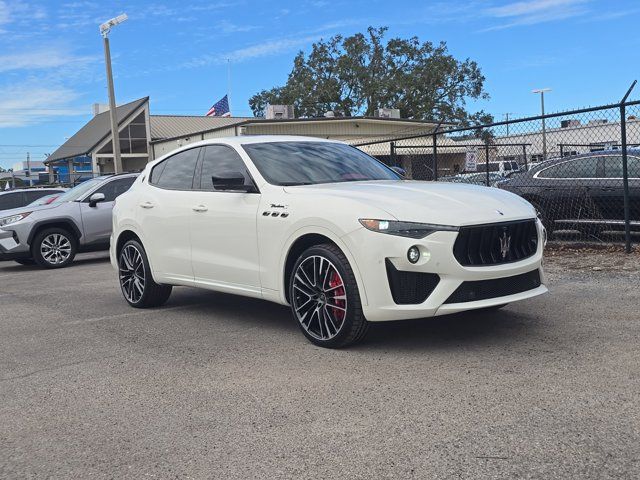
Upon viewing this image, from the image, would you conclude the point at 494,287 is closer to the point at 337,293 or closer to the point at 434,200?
the point at 434,200

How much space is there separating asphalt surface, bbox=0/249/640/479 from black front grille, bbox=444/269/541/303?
0.41 metres

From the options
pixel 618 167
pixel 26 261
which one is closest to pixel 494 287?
pixel 618 167

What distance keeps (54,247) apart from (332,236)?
8.99 metres

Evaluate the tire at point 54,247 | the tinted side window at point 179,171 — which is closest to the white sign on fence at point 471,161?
the tire at point 54,247

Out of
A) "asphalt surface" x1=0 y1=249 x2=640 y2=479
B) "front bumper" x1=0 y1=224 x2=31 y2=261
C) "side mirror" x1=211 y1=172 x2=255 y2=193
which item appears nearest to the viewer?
"asphalt surface" x1=0 y1=249 x2=640 y2=479

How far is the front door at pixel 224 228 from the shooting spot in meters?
5.78

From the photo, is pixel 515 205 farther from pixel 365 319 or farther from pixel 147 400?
pixel 147 400

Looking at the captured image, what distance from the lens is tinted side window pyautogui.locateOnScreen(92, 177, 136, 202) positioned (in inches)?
514

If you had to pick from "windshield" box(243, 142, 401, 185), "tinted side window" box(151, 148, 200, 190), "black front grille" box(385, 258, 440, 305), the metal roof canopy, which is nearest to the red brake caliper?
"black front grille" box(385, 258, 440, 305)

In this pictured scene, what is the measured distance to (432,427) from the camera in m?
3.58

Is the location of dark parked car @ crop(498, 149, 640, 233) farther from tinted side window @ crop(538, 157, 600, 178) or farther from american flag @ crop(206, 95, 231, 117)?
american flag @ crop(206, 95, 231, 117)

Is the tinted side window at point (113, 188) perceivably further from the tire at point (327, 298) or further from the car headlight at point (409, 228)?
the car headlight at point (409, 228)

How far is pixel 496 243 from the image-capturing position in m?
4.96

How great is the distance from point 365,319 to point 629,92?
5570mm
